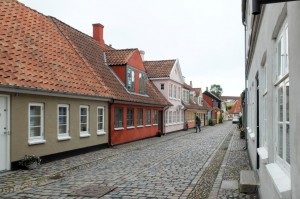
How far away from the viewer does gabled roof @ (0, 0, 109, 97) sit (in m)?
11.4

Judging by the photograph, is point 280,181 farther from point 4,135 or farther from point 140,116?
point 140,116

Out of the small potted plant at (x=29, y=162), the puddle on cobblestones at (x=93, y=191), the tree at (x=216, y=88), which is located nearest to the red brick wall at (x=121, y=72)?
the small potted plant at (x=29, y=162)

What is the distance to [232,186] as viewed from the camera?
27.3ft

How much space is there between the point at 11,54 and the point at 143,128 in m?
13.8

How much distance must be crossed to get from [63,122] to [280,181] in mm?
11430

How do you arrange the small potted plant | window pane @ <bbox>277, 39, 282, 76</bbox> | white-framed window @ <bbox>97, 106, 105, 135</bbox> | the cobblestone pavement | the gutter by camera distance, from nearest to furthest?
window pane @ <bbox>277, 39, 282, 76</bbox>
the cobblestone pavement
the gutter
the small potted plant
white-framed window @ <bbox>97, 106, 105, 135</bbox>

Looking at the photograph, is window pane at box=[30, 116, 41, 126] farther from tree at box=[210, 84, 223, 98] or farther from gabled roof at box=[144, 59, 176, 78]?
tree at box=[210, 84, 223, 98]

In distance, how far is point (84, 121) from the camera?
15625mm

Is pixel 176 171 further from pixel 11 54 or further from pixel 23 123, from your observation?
pixel 11 54

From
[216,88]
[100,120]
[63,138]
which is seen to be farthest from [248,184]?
[216,88]

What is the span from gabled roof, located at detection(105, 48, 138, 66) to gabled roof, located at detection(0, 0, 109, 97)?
4227mm

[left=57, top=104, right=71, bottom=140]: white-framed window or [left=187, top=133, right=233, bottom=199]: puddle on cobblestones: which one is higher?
[left=57, top=104, right=71, bottom=140]: white-framed window

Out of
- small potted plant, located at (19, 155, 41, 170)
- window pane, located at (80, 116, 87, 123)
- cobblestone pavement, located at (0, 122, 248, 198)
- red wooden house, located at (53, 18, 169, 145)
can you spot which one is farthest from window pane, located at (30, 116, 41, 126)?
red wooden house, located at (53, 18, 169, 145)


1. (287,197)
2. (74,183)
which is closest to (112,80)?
(74,183)
